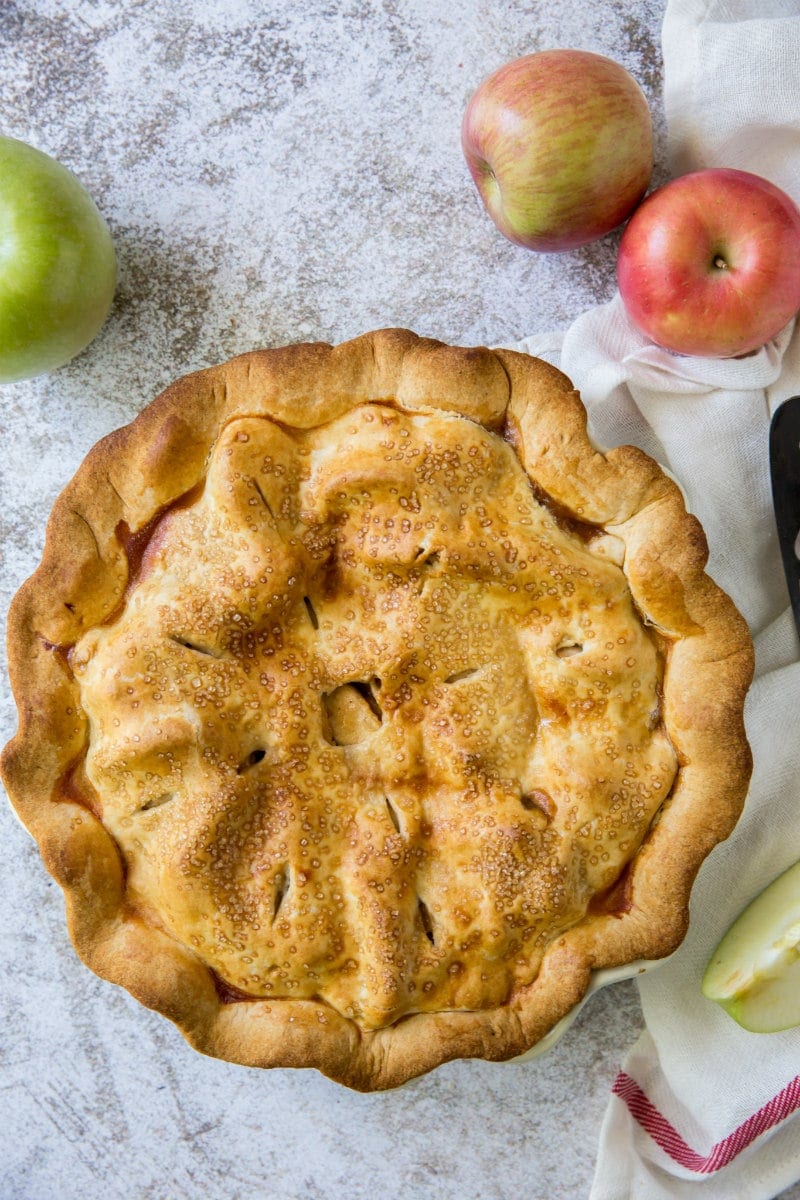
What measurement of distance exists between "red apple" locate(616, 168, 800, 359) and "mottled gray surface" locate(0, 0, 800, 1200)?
0.21 meters

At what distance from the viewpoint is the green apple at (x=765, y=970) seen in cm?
170

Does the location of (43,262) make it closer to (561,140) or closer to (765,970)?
(561,140)

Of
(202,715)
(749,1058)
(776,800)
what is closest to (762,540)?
(776,800)

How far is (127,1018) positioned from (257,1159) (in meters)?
0.34

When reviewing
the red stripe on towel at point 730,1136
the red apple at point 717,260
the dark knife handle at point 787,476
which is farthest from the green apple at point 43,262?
the red stripe on towel at point 730,1136

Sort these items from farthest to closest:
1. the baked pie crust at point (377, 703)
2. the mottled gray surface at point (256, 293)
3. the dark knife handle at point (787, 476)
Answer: the mottled gray surface at point (256, 293) < the dark knife handle at point (787, 476) < the baked pie crust at point (377, 703)

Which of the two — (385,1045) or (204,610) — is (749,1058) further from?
(204,610)

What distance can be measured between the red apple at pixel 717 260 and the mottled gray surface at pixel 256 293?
8.2 inches

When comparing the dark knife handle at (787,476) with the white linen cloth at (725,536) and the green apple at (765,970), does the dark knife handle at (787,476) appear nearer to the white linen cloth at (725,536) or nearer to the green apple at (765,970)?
the white linen cloth at (725,536)

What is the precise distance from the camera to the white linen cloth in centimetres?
178

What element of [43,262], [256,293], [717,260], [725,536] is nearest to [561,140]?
[717,260]

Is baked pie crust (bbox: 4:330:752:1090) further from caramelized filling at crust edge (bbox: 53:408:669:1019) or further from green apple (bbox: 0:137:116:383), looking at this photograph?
green apple (bbox: 0:137:116:383)

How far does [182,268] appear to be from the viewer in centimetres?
191

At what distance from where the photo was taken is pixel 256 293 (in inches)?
75.2
